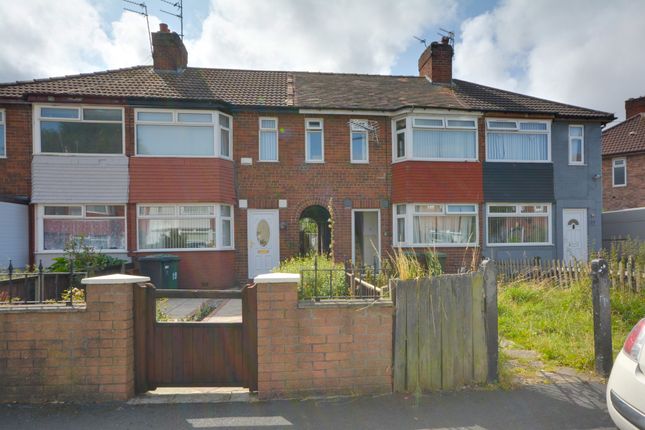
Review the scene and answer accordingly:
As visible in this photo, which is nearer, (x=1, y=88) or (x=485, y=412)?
(x=485, y=412)

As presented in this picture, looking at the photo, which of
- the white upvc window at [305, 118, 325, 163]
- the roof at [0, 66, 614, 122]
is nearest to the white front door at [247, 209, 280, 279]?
the white upvc window at [305, 118, 325, 163]

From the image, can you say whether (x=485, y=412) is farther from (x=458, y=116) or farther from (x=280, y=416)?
(x=458, y=116)

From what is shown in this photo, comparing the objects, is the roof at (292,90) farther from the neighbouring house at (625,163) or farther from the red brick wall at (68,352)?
the neighbouring house at (625,163)

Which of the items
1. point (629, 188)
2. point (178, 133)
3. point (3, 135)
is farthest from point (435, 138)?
point (629, 188)

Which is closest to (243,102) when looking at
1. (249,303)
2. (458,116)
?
(458,116)

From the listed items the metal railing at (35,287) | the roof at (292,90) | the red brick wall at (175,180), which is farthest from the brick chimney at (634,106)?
the metal railing at (35,287)

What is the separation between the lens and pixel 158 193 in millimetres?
10562

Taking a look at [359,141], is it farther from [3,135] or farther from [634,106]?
[634,106]

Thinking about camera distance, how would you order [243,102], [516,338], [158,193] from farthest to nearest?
[243,102]
[158,193]
[516,338]

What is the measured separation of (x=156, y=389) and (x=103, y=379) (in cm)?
51

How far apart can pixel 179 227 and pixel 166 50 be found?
6352 mm

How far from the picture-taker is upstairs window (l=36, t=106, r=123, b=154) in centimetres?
1037

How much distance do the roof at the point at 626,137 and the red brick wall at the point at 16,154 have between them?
24937mm

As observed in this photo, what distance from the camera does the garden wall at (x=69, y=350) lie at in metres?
3.47
